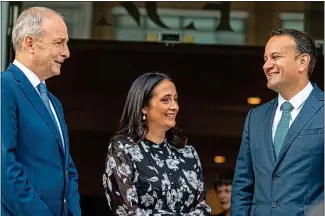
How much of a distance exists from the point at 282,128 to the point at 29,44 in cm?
122

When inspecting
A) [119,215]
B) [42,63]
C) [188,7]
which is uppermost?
[188,7]

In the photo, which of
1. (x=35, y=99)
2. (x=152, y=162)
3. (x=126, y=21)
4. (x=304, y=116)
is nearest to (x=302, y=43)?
(x=304, y=116)

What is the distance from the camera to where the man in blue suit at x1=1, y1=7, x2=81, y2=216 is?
12.2 ft

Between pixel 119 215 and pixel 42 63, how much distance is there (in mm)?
823

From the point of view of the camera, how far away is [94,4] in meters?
7.47

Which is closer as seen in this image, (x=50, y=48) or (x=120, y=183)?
(x=50, y=48)

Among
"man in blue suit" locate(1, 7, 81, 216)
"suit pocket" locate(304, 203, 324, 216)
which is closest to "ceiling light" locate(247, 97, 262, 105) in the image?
"suit pocket" locate(304, 203, 324, 216)

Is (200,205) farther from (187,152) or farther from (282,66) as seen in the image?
(282,66)

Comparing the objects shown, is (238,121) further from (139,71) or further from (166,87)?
(166,87)

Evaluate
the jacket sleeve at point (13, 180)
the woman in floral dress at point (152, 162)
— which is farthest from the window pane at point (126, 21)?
the jacket sleeve at point (13, 180)

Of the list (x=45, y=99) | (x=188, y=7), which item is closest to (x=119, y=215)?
(x=45, y=99)

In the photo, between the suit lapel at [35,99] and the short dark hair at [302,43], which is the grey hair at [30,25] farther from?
the short dark hair at [302,43]

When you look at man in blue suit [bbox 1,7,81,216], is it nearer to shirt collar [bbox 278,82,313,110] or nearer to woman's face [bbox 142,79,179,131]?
woman's face [bbox 142,79,179,131]

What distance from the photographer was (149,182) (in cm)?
430
